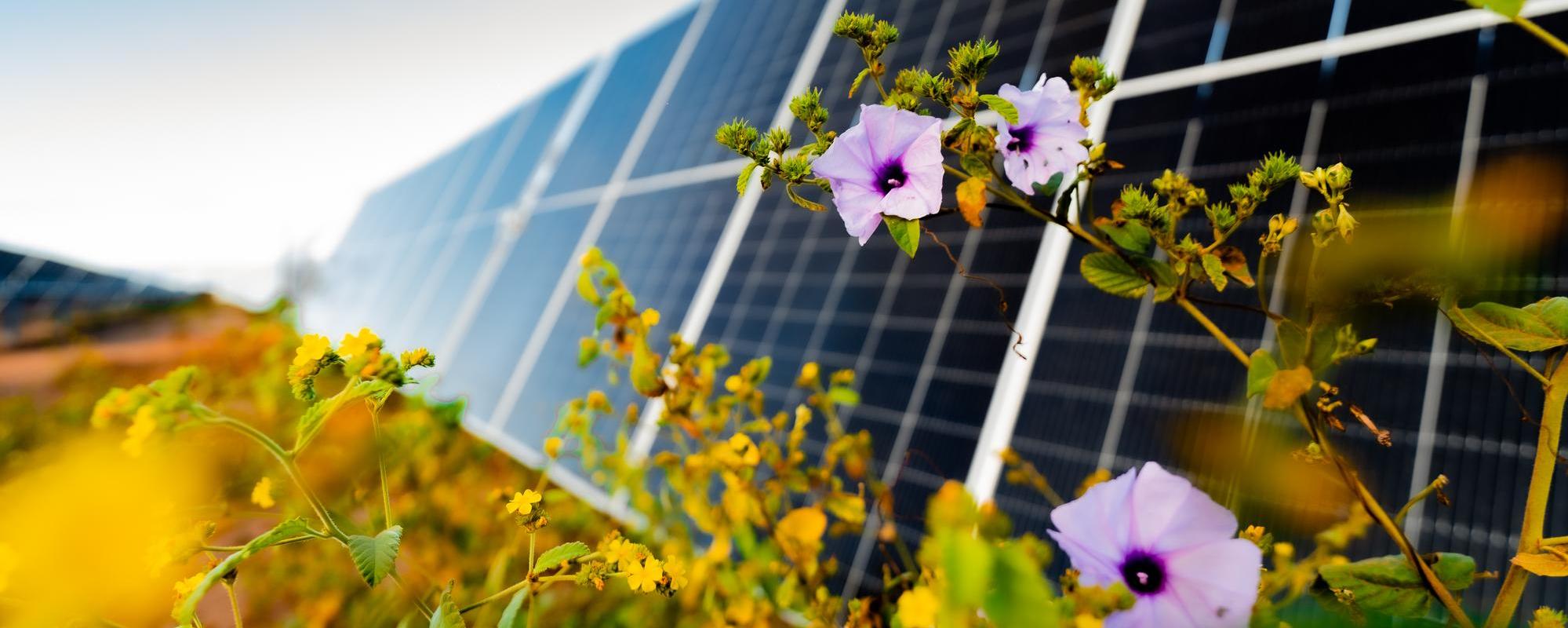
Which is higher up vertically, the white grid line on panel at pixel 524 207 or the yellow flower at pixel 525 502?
the white grid line on panel at pixel 524 207

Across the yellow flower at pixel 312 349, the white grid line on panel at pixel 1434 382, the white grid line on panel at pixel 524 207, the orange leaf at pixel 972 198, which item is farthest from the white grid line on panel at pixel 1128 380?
the white grid line on panel at pixel 524 207

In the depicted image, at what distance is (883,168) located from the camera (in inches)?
33.2

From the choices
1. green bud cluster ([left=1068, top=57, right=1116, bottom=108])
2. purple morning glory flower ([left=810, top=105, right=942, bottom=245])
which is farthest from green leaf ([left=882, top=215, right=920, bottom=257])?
green bud cluster ([left=1068, top=57, right=1116, bottom=108])

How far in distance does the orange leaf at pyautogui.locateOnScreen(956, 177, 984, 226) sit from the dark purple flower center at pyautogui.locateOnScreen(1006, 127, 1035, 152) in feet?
0.33

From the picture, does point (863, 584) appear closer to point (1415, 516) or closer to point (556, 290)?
point (1415, 516)

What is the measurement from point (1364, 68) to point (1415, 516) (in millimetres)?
1721

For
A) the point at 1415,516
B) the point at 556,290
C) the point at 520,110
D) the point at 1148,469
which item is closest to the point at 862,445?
the point at 1148,469

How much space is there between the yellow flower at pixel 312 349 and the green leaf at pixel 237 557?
180 millimetres

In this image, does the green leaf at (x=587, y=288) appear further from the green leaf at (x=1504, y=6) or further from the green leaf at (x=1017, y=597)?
the green leaf at (x=1504, y=6)

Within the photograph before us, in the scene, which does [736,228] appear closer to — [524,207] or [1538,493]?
[524,207]

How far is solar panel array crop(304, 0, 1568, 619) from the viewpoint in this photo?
223 cm

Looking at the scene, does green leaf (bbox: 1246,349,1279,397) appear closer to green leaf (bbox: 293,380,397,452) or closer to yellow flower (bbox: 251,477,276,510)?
green leaf (bbox: 293,380,397,452)

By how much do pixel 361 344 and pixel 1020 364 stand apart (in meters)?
2.77

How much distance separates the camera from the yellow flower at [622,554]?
91 centimetres
